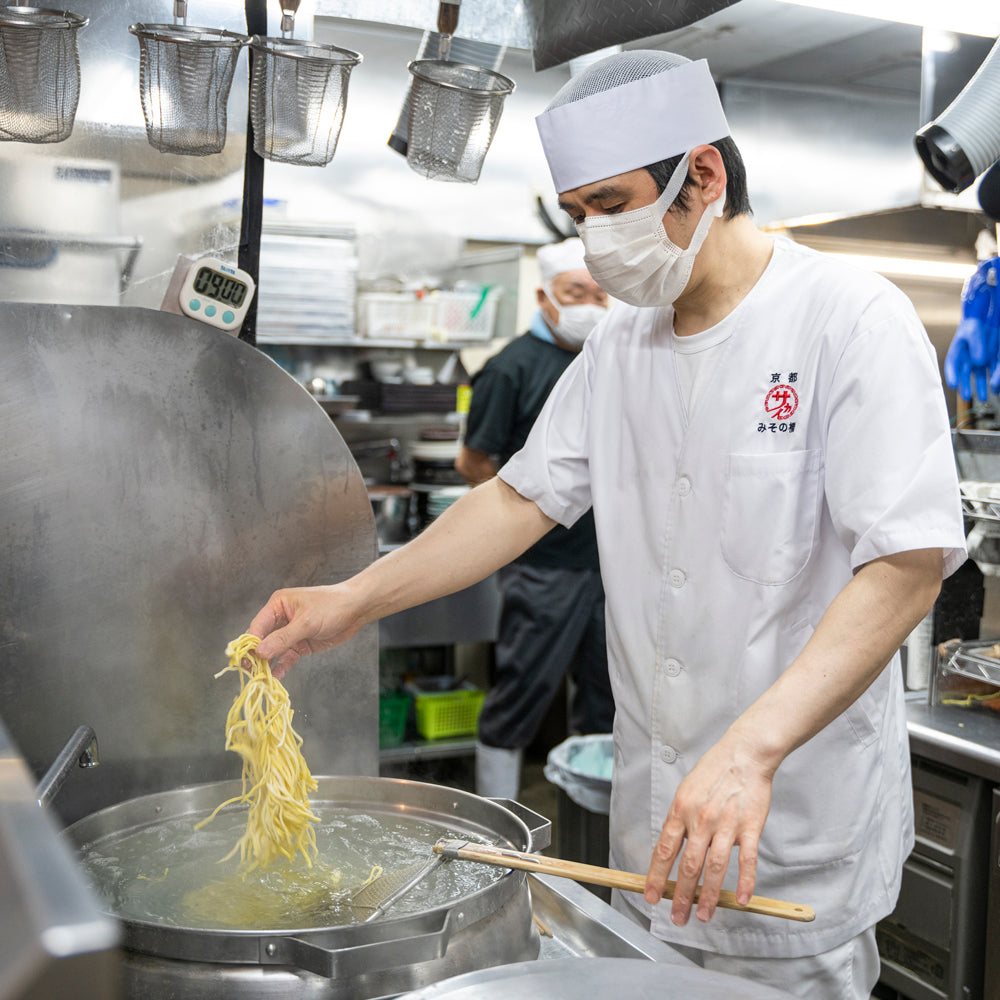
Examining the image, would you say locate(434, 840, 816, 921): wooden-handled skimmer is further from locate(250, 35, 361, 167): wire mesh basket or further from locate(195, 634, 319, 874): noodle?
locate(250, 35, 361, 167): wire mesh basket

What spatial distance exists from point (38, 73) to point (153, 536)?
0.68 metres

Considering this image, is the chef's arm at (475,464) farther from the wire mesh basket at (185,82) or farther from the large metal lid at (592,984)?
the large metal lid at (592,984)

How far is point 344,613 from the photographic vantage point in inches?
61.6

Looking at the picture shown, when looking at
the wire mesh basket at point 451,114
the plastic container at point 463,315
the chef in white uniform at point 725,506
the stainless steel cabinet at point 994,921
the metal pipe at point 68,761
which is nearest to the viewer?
the metal pipe at point 68,761

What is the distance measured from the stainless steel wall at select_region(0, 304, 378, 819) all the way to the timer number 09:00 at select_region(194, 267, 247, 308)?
2.1 inches

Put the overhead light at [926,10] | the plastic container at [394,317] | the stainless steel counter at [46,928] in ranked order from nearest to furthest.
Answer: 1. the stainless steel counter at [46,928]
2. the overhead light at [926,10]
3. the plastic container at [394,317]

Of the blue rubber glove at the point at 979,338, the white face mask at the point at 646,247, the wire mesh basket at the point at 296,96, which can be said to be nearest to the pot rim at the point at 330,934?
the white face mask at the point at 646,247

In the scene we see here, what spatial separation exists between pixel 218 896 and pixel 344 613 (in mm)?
438

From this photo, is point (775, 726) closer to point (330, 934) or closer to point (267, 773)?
point (330, 934)

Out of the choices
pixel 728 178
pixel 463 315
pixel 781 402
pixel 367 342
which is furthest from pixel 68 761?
pixel 463 315

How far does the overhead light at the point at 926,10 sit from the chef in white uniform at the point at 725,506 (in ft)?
2.21

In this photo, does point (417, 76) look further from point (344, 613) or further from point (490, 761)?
point (490, 761)

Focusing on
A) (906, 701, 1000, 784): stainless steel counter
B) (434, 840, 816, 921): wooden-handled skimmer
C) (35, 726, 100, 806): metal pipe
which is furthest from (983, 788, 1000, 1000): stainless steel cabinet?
(35, 726, 100, 806): metal pipe

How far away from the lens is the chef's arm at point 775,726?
1.08 m
